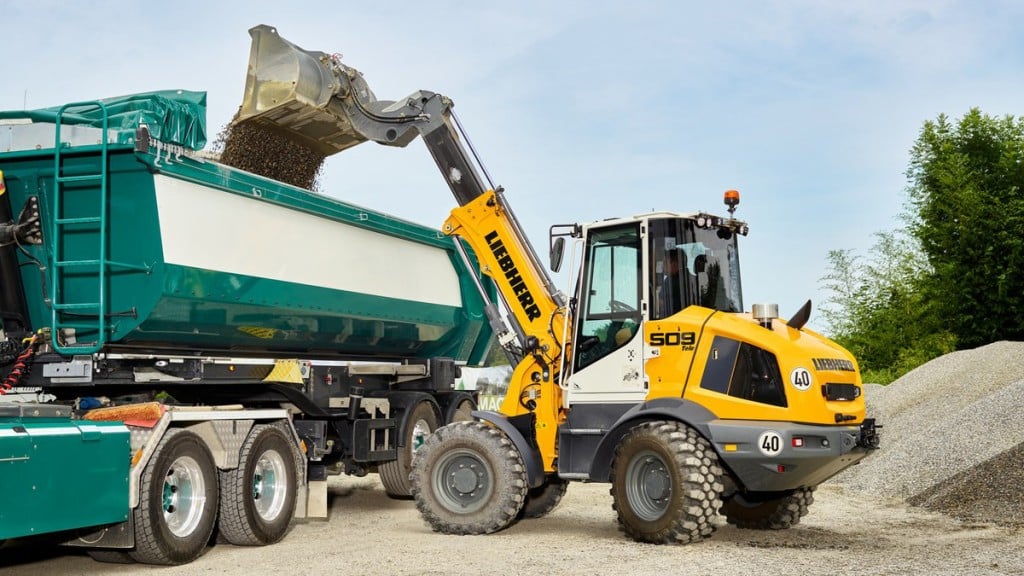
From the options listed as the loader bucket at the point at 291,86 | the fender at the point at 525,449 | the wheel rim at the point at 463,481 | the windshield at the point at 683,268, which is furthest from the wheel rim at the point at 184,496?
the windshield at the point at 683,268

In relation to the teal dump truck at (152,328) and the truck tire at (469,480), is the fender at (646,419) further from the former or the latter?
the teal dump truck at (152,328)

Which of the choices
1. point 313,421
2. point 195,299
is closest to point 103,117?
point 195,299

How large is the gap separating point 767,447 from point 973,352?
58.7 feet

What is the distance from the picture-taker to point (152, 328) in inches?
333

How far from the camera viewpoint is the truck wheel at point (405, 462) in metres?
12.5

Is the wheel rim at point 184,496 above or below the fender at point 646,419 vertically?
below

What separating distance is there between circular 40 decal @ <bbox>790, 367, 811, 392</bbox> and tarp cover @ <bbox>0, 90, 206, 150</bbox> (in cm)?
521

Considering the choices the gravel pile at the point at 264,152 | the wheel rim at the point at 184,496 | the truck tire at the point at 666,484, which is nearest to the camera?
the wheel rim at the point at 184,496

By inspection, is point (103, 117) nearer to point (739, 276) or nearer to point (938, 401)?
point (739, 276)

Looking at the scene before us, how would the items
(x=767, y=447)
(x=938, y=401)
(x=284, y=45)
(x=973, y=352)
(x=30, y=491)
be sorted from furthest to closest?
1. (x=973, y=352)
2. (x=938, y=401)
3. (x=284, y=45)
4. (x=767, y=447)
5. (x=30, y=491)

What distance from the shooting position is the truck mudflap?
8.91 meters

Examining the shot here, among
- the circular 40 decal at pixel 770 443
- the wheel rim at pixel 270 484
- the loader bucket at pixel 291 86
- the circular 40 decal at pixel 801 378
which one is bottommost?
the wheel rim at pixel 270 484

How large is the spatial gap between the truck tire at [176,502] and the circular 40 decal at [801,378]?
4.84 m

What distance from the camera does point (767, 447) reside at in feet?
29.3
